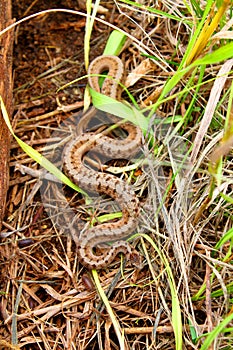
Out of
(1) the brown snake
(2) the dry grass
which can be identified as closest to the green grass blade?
(2) the dry grass

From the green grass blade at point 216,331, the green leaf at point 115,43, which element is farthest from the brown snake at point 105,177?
the green grass blade at point 216,331

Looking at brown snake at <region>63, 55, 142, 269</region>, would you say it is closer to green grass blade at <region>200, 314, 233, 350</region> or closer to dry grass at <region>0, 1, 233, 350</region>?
dry grass at <region>0, 1, 233, 350</region>

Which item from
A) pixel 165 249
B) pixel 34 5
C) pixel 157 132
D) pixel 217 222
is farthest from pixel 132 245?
pixel 34 5

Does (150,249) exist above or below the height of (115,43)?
below

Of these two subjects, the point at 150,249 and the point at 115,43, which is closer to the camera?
the point at 150,249

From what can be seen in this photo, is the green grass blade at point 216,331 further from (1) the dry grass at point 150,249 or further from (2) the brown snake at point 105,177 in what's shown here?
(2) the brown snake at point 105,177

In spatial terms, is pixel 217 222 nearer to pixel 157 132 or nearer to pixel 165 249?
pixel 165 249

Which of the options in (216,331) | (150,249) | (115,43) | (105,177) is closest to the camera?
(216,331)

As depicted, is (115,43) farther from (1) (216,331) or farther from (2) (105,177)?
(1) (216,331)

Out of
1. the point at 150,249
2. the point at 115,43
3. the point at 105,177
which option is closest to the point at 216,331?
the point at 150,249
